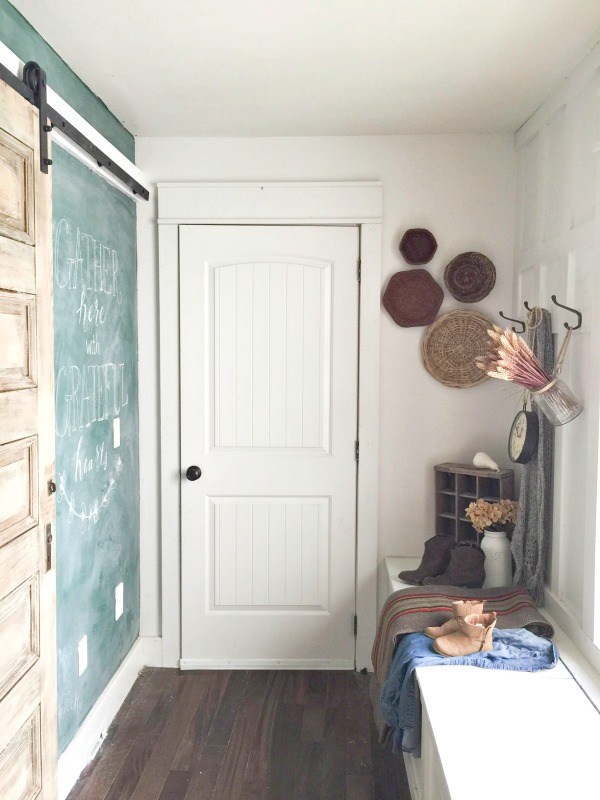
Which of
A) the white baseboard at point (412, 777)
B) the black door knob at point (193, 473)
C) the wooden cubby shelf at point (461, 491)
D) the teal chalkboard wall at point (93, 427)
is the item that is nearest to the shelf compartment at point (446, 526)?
the wooden cubby shelf at point (461, 491)

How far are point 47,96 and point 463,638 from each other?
206cm

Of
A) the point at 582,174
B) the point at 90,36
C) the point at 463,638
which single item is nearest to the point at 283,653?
the point at 463,638

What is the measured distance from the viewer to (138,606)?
3.35m

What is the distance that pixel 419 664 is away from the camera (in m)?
2.14

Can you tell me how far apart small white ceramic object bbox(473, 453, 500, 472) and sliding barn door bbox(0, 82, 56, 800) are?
71.1 inches

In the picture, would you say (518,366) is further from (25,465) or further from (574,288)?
(25,465)

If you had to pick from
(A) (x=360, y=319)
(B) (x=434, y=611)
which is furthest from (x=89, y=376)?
(B) (x=434, y=611)

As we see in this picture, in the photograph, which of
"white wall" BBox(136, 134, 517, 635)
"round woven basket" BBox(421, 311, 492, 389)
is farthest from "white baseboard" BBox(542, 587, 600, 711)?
"round woven basket" BBox(421, 311, 492, 389)

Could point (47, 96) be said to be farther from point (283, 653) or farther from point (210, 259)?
point (283, 653)

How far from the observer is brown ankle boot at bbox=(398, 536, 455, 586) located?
290 centimetres

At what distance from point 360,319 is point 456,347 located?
45 centimetres

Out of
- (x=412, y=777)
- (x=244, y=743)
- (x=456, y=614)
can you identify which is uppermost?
(x=456, y=614)

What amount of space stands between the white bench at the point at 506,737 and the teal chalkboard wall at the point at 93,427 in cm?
123

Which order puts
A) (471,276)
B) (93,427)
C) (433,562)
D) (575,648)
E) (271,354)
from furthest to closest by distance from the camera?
1. (271,354)
2. (471,276)
3. (433,562)
4. (93,427)
5. (575,648)
